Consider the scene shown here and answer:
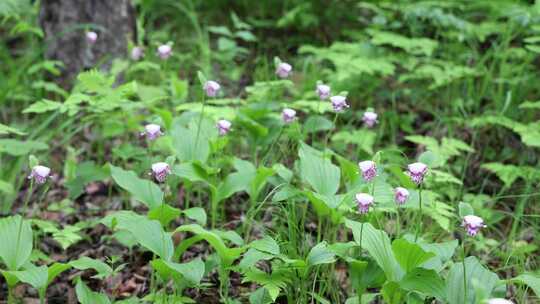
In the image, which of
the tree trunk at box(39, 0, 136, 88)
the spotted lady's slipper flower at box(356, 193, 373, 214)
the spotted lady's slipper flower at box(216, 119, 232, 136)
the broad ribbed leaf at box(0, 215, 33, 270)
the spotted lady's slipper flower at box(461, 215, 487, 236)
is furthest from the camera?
the tree trunk at box(39, 0, 136, 88)

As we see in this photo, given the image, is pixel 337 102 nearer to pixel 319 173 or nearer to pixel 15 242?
pixel 319 173

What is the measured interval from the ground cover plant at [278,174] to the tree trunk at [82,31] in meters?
0.03

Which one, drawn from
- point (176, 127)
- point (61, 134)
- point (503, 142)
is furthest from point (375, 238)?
point (61, 134)

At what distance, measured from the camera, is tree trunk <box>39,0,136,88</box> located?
3.24 metres

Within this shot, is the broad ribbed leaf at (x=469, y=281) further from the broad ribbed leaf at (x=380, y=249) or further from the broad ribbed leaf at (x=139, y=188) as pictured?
the broad ribbed leaf at (x=139, y=188)

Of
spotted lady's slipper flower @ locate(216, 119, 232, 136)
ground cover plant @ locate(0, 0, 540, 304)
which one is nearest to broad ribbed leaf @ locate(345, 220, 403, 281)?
ground cover plant @ locate(0, 0, 540, 304)

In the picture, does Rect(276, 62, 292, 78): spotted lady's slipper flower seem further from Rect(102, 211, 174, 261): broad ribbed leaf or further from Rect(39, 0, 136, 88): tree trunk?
Rect(39, 0, 136, 88): tree trunk

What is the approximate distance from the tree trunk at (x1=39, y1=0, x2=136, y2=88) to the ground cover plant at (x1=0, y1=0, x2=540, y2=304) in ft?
0.09

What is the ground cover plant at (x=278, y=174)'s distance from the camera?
174 centimetres

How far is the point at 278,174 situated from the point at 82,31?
168 centimetres

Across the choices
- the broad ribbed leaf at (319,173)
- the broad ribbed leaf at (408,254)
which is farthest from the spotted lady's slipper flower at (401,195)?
the broad ribbed leaf at (319,173)

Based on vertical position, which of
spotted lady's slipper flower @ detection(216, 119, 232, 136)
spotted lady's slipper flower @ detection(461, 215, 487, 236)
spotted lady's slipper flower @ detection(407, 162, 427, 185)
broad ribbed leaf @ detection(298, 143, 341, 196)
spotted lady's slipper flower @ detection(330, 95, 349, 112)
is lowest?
broad ribbed leaf @ detection(298, 143, 341, 196)

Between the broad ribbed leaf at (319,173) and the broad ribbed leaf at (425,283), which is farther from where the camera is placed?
the broad ribbed leaf at (319,173)

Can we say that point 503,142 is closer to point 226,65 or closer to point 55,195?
point 226,65
